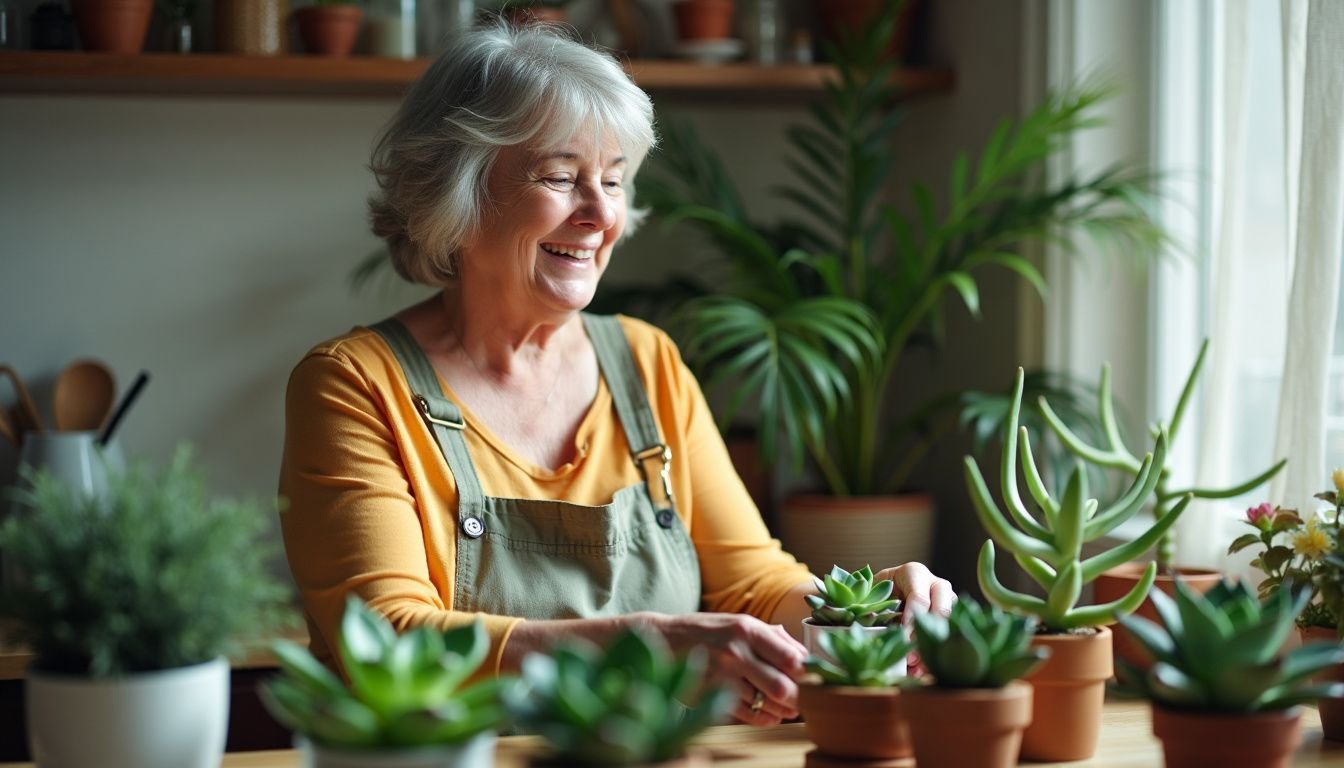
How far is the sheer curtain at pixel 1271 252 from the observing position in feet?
6.44

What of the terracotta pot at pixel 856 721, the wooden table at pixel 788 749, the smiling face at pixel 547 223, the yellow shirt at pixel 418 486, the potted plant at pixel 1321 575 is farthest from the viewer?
the smiling face at pixel 547 223

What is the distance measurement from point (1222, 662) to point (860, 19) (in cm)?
227

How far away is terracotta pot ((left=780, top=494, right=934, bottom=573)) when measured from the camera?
2693mm

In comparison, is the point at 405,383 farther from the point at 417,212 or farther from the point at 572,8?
the point at 572,8

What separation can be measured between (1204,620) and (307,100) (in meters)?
2.47

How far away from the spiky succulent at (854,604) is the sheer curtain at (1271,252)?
94 cm

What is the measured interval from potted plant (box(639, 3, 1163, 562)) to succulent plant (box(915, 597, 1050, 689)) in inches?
50.1

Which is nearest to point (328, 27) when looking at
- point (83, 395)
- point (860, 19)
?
point (83, 395)

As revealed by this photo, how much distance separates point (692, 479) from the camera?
2080mm

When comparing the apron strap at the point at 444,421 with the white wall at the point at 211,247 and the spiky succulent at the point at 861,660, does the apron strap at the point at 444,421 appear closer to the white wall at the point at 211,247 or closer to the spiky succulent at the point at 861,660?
the spiky succulent at the point at 861,660

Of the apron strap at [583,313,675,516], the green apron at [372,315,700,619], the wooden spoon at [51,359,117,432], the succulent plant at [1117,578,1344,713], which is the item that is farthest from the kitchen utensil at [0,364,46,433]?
the succulent plant at [1117,578,1344,713]

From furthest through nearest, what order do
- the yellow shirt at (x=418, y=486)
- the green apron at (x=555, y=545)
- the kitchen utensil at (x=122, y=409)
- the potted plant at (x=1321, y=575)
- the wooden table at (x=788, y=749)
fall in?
1. the kitchen utensil at (x=122, y=409)
2. the green apron at (x=555, y=545)
3. the yellow shirt at (x=418, y=486)
4. the potted plant at (x=1321, y=575)
5. the wooden table at (x=788, y=749)

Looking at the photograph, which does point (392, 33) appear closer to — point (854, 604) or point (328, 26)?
point (328, 26)

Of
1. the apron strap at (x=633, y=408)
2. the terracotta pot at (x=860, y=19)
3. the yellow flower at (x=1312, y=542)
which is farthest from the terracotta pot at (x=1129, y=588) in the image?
the terracotta pot at (x=860, y=19)
